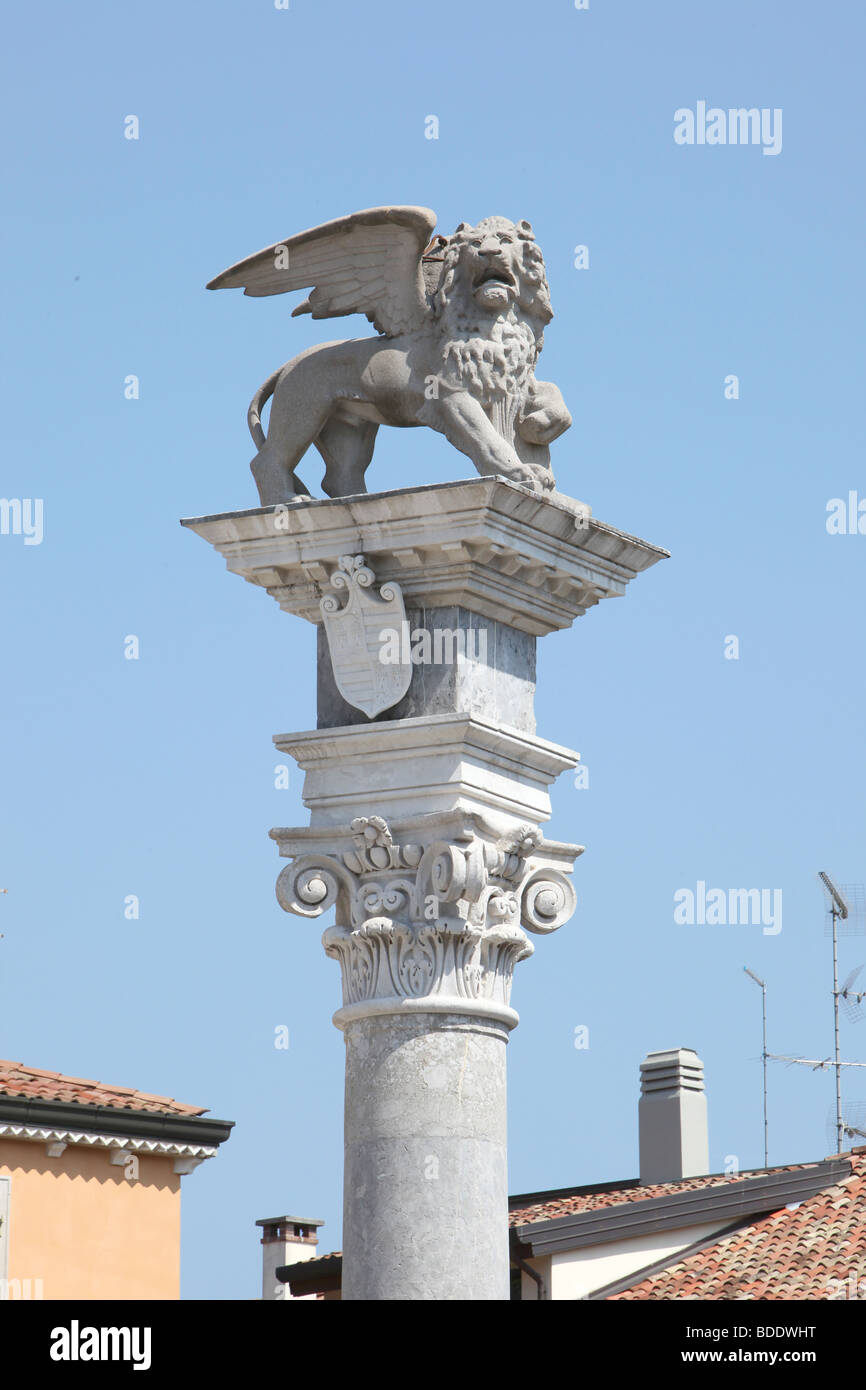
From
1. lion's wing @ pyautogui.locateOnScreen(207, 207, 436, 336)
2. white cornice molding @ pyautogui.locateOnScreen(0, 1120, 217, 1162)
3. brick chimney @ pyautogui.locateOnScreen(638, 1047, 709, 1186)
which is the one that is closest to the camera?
lion's wing @ pyautogui.locateOnScreen(207, 207, 436, 336)

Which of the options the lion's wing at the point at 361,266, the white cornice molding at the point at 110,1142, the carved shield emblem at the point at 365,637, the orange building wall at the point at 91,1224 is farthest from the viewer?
the orange building wall at the point at 91,1224

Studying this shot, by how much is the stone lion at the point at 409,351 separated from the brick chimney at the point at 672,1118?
61.9 ft

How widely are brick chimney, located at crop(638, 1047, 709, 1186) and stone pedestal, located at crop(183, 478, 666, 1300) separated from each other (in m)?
18.9

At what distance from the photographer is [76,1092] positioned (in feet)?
89.4

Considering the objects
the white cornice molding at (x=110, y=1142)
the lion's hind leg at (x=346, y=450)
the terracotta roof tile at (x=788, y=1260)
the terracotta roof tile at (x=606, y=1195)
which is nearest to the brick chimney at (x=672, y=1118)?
the terracotta roof tile at (x=606, y=1195)

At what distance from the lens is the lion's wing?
10.6 metres

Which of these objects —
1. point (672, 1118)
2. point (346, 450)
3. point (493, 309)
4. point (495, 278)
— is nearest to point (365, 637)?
point (346, 450)

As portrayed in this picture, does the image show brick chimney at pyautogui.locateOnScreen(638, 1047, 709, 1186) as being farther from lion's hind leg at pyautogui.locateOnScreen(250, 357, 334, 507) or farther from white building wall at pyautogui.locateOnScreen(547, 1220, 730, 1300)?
lion's hind leg at pyautogui.locateOnScreen(250, 357, 334, 507)

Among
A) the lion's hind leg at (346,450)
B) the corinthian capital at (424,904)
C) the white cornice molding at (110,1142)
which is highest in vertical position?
the lion's hind leg at (346,450)

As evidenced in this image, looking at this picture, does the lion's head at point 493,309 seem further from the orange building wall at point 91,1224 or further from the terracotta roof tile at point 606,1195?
the orange building wall at point 91,1224

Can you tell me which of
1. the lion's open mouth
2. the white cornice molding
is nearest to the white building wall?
the white cornice molding

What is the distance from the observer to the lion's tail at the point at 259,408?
428 inches
